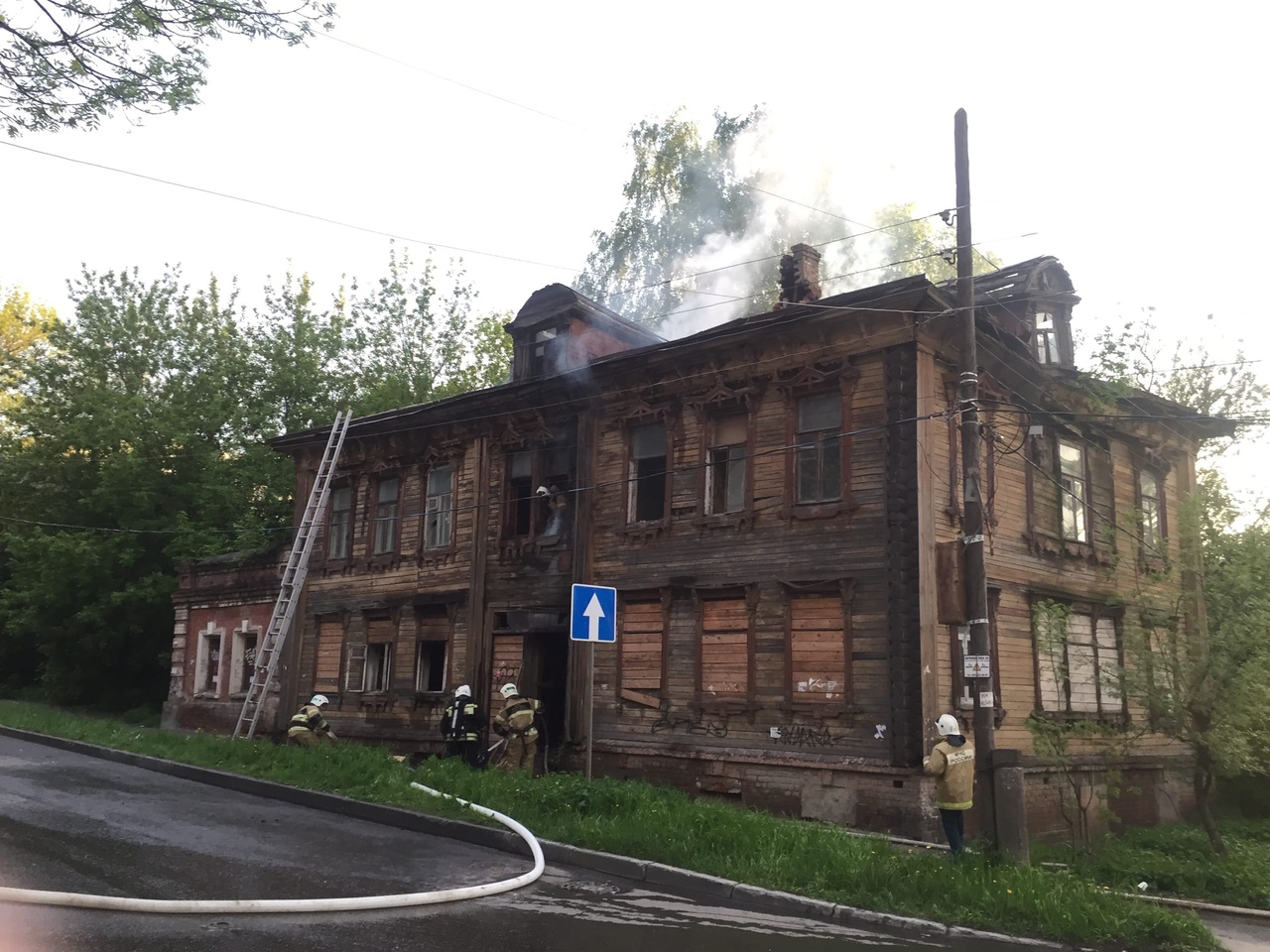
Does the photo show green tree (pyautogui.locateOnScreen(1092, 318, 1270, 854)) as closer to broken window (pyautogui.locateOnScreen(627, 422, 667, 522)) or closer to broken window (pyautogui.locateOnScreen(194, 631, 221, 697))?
broken window (pyautogui.locateOnScreen(627, 422, 667, 522))

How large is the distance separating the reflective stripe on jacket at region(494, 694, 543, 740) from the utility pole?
7476 millimetres

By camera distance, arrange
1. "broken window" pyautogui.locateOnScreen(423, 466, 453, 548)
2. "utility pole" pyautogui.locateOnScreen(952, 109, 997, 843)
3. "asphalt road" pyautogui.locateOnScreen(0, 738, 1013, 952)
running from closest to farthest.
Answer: "asphalt road" pyautogui.locateOnScreen(0, 738, 1013, 952) → "utility pole" pyautogui.locateOnScreen(952, 109, 997, 843) → "broken window" pyautogui.locateOnScreen(423, 466, 453, 548)

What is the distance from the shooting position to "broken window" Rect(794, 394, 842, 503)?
52.3ft

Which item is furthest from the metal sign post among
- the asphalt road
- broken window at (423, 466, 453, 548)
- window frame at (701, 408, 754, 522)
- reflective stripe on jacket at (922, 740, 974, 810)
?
broken window at (423, 466, 453, 548)

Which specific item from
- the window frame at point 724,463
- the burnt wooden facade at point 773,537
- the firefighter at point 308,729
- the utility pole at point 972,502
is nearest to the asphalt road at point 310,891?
the utility pole at point 972,502

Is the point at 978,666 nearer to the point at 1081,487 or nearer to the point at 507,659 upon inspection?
the point at 1081,487

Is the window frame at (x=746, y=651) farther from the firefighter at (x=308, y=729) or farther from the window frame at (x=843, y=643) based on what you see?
the firefighter at (x=308, y=729)

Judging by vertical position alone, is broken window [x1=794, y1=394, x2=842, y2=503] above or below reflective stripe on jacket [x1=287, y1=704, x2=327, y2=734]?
above

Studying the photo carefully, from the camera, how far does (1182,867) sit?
12.8 metres

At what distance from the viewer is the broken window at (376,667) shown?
22.8m

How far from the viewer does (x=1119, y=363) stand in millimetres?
22688

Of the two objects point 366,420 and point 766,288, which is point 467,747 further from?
point 766,288

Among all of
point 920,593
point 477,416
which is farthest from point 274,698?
point 920,593

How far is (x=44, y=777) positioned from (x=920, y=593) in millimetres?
13242
